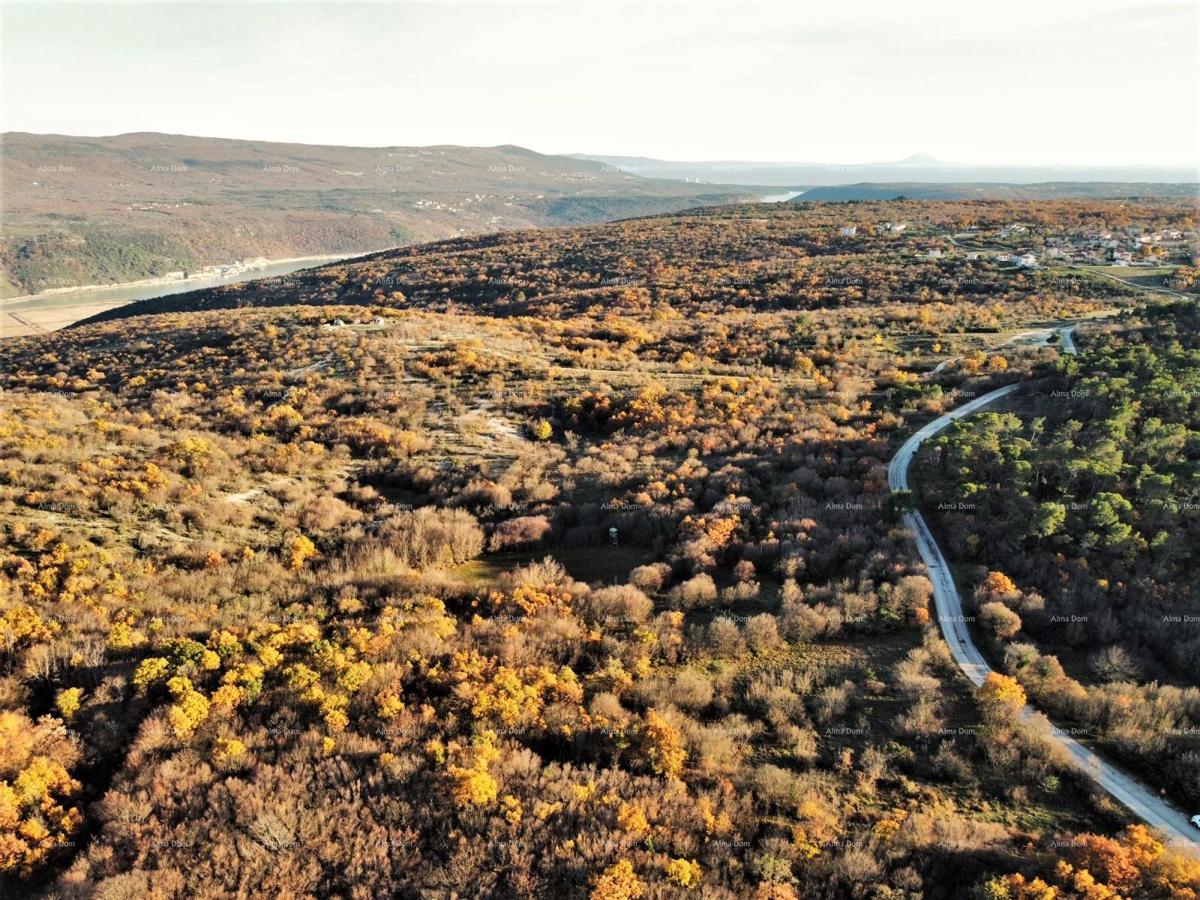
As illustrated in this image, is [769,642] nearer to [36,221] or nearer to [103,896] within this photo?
[103,896]

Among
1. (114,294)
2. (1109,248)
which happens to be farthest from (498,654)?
(114,294)

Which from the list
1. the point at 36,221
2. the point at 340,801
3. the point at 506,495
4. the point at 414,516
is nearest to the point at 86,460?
the point at 414,516

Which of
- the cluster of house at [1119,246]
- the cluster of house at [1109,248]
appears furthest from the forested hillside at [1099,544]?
the cluster of house at [1119,246]

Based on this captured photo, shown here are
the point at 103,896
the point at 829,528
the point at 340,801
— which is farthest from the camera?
the point at 829,528

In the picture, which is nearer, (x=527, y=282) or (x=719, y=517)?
(x=719, y=517)

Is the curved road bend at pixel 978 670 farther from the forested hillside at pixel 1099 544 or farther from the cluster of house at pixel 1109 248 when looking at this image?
the cluster of house at pixel 1109 248

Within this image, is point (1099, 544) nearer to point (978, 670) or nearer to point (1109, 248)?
point (978, 670)
